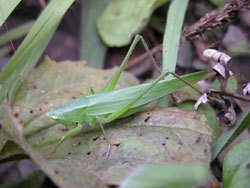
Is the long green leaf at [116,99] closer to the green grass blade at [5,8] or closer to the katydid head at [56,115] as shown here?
the katydid head at [56,115]

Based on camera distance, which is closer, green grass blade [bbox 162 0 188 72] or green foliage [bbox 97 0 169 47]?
green grass blade [bbox 162 0 188 72]

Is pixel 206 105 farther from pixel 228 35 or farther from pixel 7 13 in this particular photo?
pixel 7 13

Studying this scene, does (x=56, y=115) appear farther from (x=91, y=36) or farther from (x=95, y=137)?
(x=91, y=36)

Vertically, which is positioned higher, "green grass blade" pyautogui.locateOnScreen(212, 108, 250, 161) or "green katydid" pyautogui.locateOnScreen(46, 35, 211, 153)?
"green katydid" pyautogui.locateOnScreen(46, 35, 211, 153)

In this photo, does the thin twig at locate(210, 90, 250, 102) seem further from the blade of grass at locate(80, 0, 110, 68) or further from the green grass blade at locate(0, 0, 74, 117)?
the blade of grass at locate(80, 0, 110, 68)

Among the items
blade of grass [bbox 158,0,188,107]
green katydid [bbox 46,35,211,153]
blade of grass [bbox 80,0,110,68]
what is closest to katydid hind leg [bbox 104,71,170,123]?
green katydid [bbox 46,35,211,153]

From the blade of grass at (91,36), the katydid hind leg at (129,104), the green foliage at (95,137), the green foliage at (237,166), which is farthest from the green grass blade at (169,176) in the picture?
the blade of grass at (91,36)

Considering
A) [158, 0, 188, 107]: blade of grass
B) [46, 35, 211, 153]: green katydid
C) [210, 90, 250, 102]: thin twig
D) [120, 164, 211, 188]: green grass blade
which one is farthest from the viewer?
[158, 0, 188, 107]: blade of grass

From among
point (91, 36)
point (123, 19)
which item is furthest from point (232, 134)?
point (91, 36)
